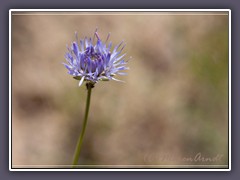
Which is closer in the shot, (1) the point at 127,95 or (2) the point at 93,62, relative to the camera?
(2) the point at 93,62

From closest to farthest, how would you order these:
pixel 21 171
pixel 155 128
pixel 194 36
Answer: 1. pixel 21 171
2. pixel 194 36
3. pixel 155 128

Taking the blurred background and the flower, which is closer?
the flower

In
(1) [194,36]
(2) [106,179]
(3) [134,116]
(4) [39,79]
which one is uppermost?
(1) [194,36]

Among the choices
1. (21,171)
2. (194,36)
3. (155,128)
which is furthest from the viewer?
(155,128)

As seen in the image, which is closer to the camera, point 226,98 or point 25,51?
point 226,98

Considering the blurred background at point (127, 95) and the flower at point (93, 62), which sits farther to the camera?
the blurred background at point (127, 95)

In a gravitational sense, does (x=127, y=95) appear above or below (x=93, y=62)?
below
